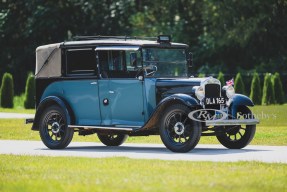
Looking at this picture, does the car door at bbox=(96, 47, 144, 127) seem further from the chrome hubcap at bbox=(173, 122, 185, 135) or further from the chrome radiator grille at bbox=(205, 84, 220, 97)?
the chrome radiator grille at bbox=(205, 84, 220, 97)

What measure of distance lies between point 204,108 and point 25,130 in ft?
28.5

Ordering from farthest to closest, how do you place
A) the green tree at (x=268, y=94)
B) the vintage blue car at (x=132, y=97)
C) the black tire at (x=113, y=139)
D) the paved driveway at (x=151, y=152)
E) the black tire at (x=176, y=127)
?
1. the green tree at (x=268, y=94)
2. the black tire at (x=113, y=139)
3. the vintage blue car at (x=132, y=97)
4. the black tire at (x=176, y=127)
5. the paved driveway at (x=151, y=152)

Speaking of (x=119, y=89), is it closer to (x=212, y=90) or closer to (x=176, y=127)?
(x=176, y=127)

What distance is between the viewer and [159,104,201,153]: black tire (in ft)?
49.2

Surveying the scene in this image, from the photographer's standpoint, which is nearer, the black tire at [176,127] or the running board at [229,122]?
the running board at [229,122]

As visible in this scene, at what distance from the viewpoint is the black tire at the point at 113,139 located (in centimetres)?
1780

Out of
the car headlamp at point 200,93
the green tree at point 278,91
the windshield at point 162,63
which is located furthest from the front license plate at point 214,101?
the green tree at point 278,91

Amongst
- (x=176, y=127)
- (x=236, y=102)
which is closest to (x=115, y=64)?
(x=176, y=127)

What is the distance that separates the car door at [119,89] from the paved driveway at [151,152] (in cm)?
64

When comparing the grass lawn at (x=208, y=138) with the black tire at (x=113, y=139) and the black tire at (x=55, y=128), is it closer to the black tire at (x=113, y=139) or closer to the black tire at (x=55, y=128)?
the black tire at (x=113, y=139)

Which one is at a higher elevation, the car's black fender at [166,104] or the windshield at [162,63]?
the windshield at [162,63]

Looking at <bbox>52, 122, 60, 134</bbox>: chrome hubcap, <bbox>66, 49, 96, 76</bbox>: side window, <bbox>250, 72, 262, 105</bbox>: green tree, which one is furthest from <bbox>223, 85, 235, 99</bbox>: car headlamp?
<bbox>250, 72, 262, 105</bbox>: green tree

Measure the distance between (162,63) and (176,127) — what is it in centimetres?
175

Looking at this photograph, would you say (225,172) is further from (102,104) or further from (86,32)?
(86,32)
